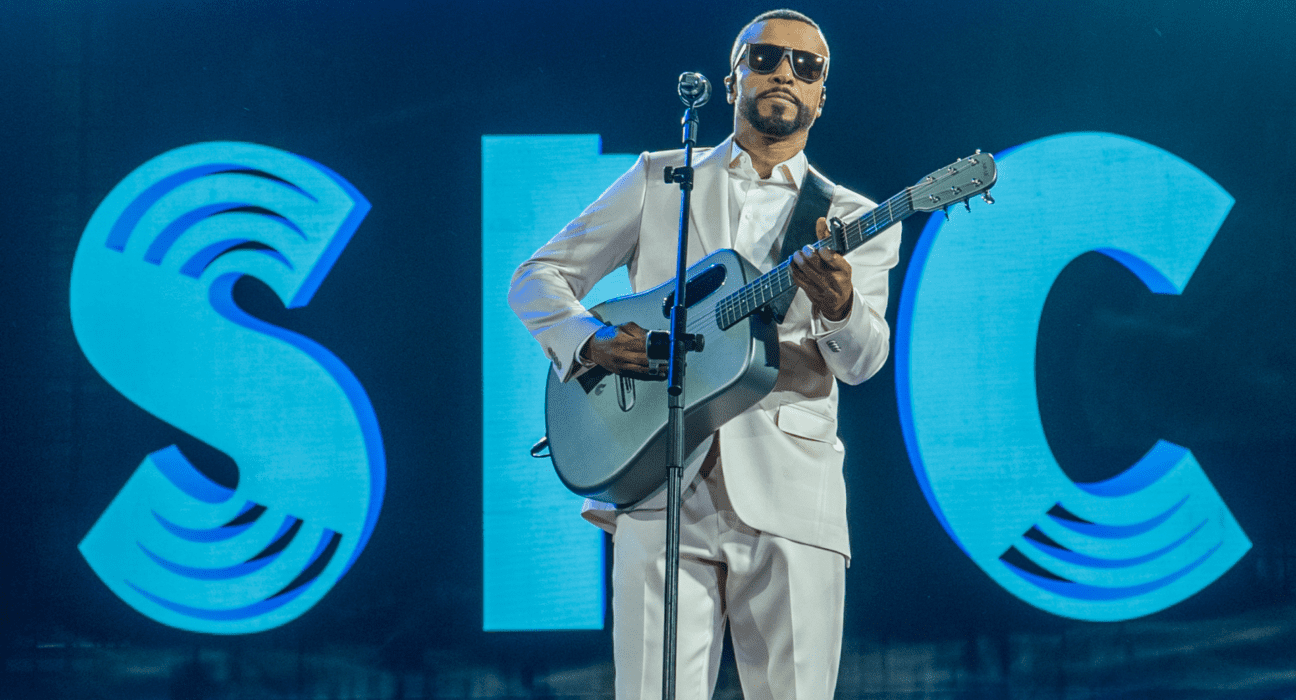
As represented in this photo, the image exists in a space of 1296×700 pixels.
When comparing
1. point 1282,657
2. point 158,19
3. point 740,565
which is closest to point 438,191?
point 158,19

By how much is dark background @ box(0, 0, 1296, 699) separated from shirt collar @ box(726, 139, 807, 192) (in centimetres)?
152

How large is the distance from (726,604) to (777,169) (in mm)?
871

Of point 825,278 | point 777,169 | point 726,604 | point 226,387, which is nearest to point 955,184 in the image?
point 825,278

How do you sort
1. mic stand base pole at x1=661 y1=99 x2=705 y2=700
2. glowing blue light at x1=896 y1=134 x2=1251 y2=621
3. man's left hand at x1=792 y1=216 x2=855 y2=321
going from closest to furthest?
mic stand base pole at x1=661 y1=99 x2=705 y2=700 < man's left hand at x1=792 y1=216 x2=855 y2=321 < glowing blue light at x1=896 y1=134 x2=1251 y2=621

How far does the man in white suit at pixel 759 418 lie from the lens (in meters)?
2.02

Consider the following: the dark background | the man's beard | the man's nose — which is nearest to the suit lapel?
the man's beard

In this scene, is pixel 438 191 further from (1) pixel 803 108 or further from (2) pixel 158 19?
(1) pixel 803 108

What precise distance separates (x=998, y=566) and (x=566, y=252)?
80.5 inches

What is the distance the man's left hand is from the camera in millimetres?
1934

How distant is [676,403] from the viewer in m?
1.90

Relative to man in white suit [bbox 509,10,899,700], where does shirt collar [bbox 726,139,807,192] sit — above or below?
above

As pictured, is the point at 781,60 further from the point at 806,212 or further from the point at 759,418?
the point at 759,418

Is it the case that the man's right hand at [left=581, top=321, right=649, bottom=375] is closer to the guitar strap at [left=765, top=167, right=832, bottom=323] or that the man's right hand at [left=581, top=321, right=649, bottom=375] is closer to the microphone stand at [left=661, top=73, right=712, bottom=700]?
the microphone stand at [left=661, top=73, right=712, bottom=700]

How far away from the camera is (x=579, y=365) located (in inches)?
89.6
